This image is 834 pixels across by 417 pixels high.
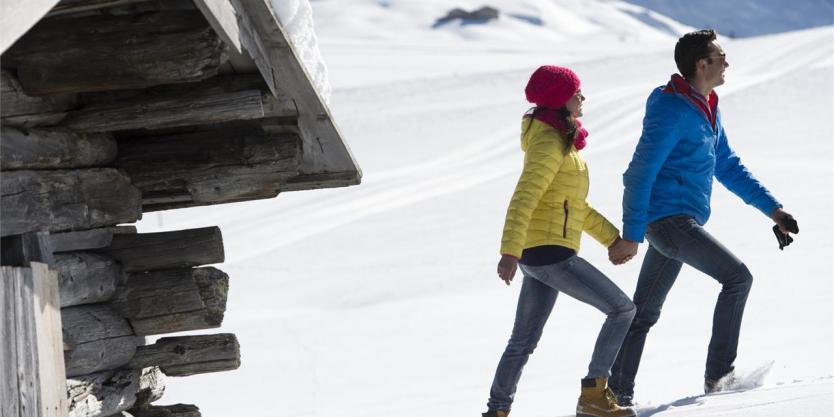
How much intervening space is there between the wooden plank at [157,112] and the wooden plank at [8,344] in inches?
37.1

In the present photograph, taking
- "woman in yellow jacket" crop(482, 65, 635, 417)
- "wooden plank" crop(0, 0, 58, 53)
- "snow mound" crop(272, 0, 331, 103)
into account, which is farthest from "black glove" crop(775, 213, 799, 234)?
"wooden plank" crop(0, 0, 58, 53)

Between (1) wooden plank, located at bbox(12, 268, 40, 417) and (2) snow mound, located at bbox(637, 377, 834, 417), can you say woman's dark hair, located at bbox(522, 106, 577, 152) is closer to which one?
(2) snow mound, located at bbox(637, 377, 834, 417)

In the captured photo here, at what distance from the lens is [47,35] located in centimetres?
439

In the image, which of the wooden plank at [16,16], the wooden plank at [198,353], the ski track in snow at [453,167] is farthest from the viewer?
the ski track in snow at [453,167]

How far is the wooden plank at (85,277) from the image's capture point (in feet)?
15.6

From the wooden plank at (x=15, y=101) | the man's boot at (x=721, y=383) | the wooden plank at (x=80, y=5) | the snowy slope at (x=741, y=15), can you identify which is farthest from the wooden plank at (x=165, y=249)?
the snowy slope at (x=741, y=15)

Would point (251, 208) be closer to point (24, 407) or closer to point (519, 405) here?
point (519, 405)

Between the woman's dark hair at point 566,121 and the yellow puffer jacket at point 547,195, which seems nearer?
the yellow puffer jacket at point 547,195

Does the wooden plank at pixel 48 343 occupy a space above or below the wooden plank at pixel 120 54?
below

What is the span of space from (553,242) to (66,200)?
6.03ft

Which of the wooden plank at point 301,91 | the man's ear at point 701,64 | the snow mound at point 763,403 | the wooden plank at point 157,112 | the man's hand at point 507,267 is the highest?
the man's ear at point 701,64

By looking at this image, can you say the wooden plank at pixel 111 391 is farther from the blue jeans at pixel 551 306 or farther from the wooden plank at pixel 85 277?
the blue jeans at pixel 551 306

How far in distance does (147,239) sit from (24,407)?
155cm

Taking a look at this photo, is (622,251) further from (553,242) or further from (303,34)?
(303,34)
